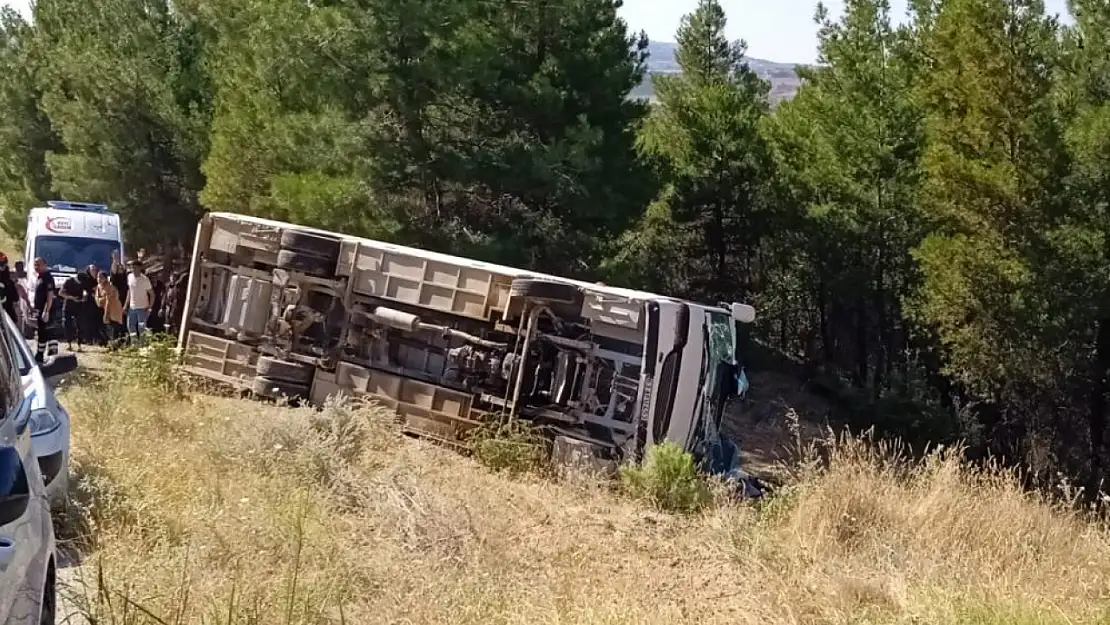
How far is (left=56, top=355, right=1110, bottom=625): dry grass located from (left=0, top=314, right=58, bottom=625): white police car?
233mm

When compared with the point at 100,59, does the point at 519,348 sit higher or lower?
lower

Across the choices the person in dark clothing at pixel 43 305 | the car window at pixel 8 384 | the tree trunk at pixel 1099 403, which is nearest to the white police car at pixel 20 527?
the car window at pixel 8 384

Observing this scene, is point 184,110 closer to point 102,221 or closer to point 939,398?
point 102,221

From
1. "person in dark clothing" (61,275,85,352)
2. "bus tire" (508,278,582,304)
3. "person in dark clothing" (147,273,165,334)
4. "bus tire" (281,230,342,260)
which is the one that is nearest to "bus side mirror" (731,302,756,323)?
"bus tire" (508,278,582,304)

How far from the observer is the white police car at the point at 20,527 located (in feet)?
12.1

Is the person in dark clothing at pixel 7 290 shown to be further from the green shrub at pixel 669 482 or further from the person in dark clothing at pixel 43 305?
the green shrub at pixel 669 482

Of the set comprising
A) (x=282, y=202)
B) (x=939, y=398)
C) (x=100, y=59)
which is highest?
(x=100, y=59)

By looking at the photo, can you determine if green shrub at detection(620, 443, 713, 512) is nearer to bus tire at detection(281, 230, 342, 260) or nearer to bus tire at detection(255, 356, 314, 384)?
bus tire at detection(255, 356, 314, 384)

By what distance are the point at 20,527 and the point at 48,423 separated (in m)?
3.34

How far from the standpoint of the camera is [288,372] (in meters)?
12.6

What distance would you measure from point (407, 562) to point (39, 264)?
1178 cm

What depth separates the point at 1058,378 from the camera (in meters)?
21.4

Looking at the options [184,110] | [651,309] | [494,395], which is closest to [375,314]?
[494,395]

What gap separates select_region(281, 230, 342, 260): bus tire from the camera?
41.4 feet
